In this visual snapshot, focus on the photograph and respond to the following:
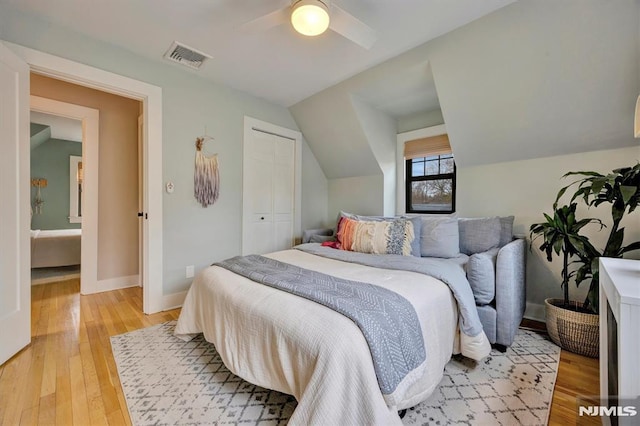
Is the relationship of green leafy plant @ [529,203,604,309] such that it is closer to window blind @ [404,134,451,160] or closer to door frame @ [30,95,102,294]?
window blind @ [404,134,451,160]

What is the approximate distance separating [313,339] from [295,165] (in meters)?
3.07

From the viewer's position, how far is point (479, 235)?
2.41 meters

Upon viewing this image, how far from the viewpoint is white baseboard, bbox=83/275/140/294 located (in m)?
3.23

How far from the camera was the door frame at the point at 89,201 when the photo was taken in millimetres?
3154

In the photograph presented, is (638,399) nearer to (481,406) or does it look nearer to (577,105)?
(481,406)

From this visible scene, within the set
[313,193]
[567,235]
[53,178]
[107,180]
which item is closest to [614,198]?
[567,235]

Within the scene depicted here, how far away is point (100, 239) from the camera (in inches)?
130

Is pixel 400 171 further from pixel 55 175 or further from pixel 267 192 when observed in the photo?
pixel 55 175

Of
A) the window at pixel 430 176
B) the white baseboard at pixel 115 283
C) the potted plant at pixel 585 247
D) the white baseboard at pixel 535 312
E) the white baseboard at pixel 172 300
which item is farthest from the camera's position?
the window at pixel 430 176

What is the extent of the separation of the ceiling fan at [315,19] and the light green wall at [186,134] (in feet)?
4.71

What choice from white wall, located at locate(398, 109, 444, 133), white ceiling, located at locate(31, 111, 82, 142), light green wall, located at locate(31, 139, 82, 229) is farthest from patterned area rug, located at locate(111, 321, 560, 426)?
light green wall, located at locate(31, 139, 82, 229)

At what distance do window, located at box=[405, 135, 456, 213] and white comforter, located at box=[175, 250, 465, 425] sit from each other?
2.01 m

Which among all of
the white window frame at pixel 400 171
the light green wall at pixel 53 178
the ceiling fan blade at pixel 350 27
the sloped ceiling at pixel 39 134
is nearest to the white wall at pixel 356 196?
the white window frame at pixel 400 171

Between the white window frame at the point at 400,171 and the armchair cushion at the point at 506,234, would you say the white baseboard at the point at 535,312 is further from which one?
the white window frame at the point at 400,171
